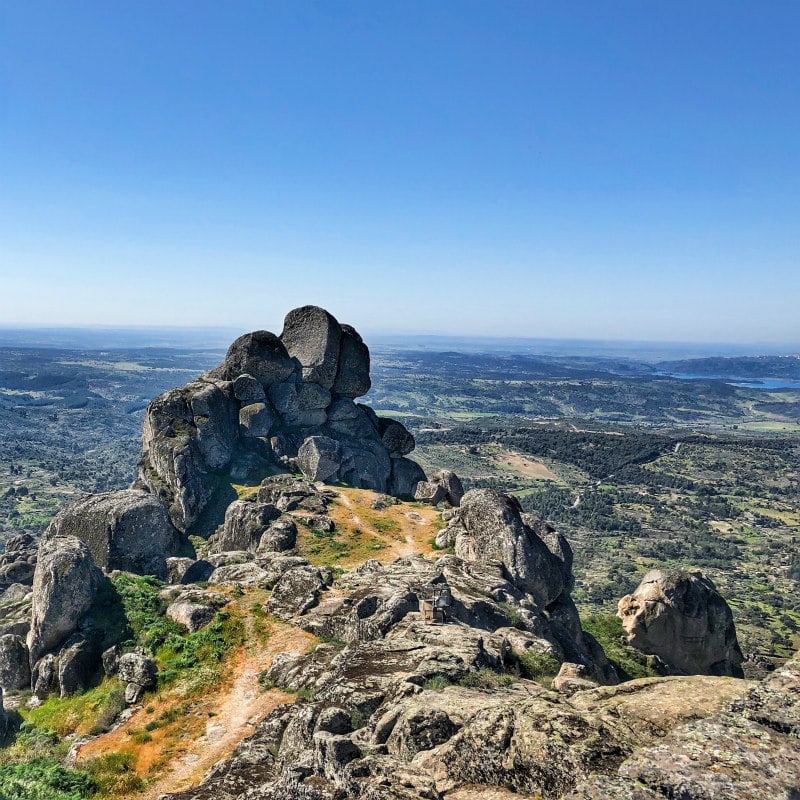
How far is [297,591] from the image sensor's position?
2848 cm

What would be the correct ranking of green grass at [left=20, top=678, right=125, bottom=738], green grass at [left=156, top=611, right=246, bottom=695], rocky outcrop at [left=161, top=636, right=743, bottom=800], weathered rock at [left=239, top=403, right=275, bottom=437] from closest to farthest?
1. rocky outcrop at [left=161, top=636, right=743, bottom=800]
2. green grass at [left=20, top=678, right=125, bottom=738]
3. green grass at [left=156, top=611, right=246, bottom=695]
4. weathered rock at [left=239, top=403, right=275, bottom=437]

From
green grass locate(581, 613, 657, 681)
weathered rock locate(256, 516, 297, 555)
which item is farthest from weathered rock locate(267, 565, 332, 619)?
green grass locate(581, 613, 657, 681)

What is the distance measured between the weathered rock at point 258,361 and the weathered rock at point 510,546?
3472 cm

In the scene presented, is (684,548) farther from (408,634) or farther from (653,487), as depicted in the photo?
(408,634)

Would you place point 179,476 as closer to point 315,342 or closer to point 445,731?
point 315,342

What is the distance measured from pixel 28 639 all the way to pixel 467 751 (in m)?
26.4

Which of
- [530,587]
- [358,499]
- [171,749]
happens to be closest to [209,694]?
[171,749]

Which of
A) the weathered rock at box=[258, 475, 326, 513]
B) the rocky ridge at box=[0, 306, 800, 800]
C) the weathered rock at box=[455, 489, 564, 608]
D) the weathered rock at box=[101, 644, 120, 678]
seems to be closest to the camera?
the rocky ridge at box=[0, 306, 800, 800]

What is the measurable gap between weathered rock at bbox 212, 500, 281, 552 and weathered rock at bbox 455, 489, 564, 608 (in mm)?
16464

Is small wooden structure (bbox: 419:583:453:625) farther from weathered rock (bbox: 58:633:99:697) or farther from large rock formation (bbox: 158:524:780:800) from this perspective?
weathered rock (bbox: 58:633:99:697)

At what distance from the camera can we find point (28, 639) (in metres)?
27.2

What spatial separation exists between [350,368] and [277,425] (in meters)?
11.7

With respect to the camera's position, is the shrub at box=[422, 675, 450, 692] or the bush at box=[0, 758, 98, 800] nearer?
the shrub at box=[422, 675, 450, 692]

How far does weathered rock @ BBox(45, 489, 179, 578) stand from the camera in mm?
37438
